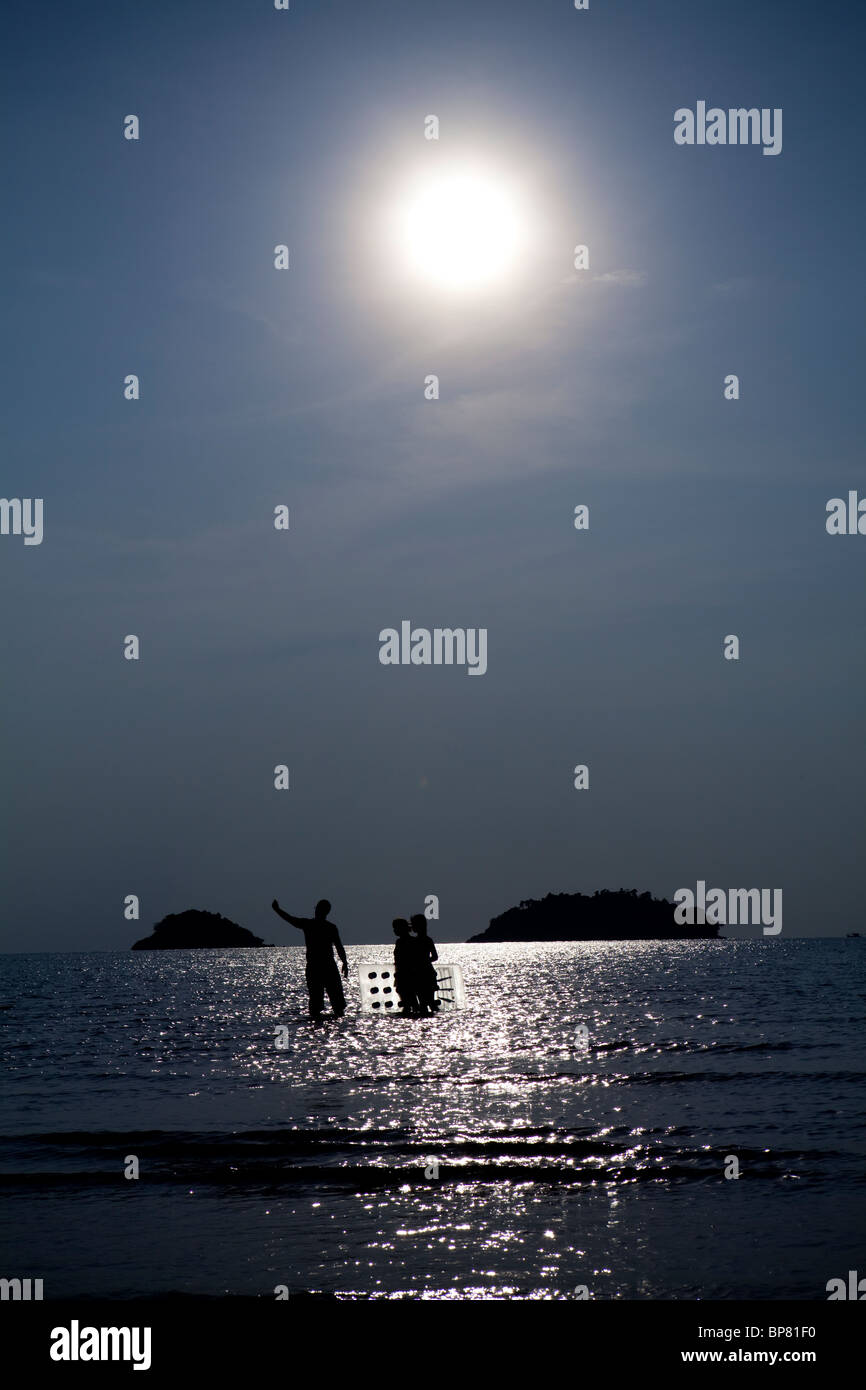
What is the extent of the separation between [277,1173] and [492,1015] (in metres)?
26.3

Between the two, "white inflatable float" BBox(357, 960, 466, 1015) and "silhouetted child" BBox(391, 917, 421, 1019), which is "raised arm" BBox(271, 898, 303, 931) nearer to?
"silhouetted child" BBox(391, 917, 421, 1019)

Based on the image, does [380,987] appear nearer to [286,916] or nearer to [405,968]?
[405,968]

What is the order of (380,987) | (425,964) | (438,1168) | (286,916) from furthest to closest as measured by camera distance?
(380,987)
(425,964)
(286,916)
(438,1168)

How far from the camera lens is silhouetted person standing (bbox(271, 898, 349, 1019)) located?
2461 cm

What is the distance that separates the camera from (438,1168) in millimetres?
12477

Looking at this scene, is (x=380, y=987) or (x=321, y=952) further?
(x=380, y=987)

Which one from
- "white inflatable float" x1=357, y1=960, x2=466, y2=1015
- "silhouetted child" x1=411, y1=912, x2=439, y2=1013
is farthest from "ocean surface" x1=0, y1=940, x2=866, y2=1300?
"white inflatable float" x1=357, y1=960, x2=466, y2=1015

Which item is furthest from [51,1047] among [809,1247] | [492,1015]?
[809,1247]

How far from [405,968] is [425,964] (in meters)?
0.54

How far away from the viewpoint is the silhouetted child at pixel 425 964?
80.1ft

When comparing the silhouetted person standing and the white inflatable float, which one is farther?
the white inflatable float

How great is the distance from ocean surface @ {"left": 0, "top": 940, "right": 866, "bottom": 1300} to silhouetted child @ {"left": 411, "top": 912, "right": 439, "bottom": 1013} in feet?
4.47

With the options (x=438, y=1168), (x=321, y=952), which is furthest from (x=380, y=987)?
(x=438, y=1168)
